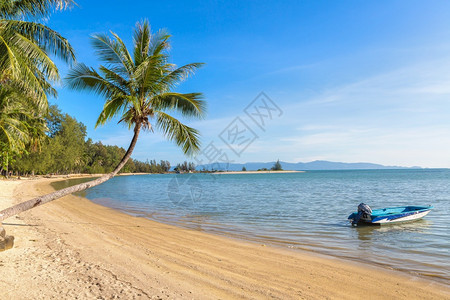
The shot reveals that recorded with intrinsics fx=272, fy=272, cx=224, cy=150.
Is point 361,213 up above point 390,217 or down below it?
above

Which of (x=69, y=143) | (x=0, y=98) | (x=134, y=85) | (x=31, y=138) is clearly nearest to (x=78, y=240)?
(x=134, y=85)

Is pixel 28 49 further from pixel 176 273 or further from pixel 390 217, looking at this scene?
pixel 390 217

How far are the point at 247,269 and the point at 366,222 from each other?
9.06m

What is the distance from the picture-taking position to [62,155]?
67188mm

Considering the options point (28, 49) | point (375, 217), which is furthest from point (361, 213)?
point (28, 49)

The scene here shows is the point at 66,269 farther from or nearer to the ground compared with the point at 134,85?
nearer to the ground

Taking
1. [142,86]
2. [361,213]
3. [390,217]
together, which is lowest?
[390,217]

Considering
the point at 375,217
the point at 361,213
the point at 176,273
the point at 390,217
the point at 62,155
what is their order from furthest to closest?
the point at 62,155, the point at 390,217, the point at 375,217, the point at 361,213, the point at 176,273

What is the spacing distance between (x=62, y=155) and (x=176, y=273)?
239ft

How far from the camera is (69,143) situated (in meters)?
68.1

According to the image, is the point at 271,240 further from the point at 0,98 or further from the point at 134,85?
the point at 0,98

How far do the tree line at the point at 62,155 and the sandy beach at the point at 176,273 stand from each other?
1271 inches

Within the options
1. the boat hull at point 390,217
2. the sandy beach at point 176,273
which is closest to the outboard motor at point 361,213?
the boat hull at point 390,217

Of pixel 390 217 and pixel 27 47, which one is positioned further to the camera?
pixel 390 217
